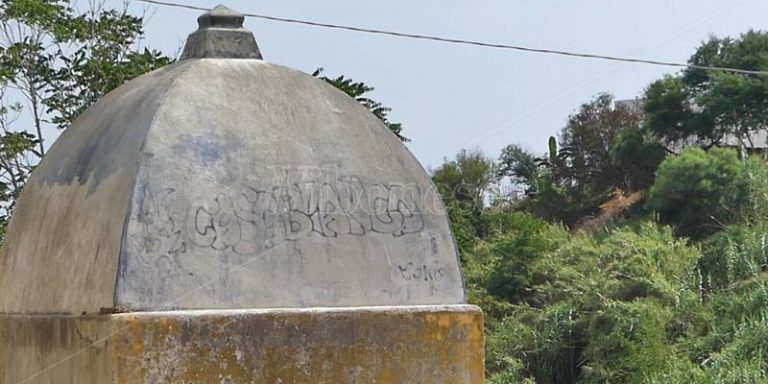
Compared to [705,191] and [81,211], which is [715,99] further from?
[81,211]

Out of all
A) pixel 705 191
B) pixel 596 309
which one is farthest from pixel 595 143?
pixel 596 309

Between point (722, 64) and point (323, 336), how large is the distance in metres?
27.7

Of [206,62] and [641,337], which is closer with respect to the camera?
[206,62]

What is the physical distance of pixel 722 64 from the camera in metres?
30.6

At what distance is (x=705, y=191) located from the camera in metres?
22.5

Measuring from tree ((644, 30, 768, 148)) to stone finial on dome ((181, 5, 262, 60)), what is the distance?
2502cm

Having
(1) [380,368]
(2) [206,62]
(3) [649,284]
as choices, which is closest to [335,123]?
(2) [206,62]

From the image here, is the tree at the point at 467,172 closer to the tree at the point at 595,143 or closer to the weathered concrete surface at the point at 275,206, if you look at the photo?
Answer: the tree at the point at 595,143

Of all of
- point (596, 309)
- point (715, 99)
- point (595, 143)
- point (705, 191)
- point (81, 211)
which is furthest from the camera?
point (595, 143)

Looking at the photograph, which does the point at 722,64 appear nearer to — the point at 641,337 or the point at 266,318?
the point at 641,337

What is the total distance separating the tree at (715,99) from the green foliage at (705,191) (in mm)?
4637

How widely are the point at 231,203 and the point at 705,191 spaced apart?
63.1ft

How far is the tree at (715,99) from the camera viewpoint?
29.2m

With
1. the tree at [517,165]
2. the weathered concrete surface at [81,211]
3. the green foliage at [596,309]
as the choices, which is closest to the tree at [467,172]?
the tree at [517,165]
